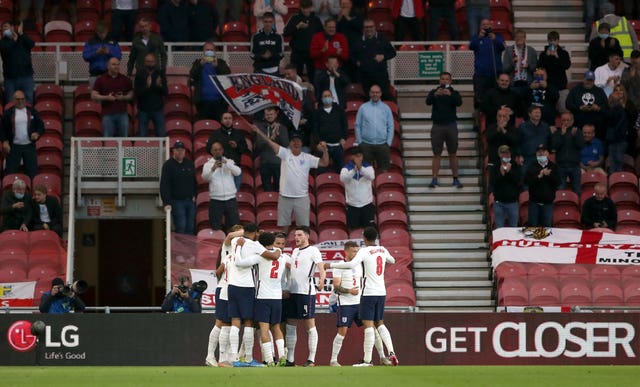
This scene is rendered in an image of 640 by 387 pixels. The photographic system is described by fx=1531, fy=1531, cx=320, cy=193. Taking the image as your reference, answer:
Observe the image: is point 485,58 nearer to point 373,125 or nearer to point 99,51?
point 373,125

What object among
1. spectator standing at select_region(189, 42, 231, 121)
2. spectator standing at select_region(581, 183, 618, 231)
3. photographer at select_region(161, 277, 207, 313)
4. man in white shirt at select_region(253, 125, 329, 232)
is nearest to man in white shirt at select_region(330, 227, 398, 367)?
photographer at select_region(161, 277, 207, 313)

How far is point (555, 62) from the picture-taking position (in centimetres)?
3084

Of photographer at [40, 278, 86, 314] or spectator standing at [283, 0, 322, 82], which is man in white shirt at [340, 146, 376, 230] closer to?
spectator standing at [283, 0, 322, 82]

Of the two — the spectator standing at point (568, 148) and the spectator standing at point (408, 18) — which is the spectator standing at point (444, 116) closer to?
the spectator standing at point (568, 148)

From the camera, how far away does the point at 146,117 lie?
96.7 ft

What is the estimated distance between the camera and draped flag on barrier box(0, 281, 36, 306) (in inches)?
1039

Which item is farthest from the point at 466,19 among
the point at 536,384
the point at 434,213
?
the point at 536,384

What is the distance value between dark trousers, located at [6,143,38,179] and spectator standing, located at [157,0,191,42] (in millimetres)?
4606

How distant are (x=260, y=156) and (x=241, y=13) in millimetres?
5599

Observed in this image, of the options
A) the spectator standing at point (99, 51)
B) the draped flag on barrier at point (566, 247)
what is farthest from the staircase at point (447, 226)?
the spectator standing at point (99, 51)

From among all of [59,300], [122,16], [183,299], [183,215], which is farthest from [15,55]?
[183,299]

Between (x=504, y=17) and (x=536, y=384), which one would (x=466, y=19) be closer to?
(x=504, y=17)

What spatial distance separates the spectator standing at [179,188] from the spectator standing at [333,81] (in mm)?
3490

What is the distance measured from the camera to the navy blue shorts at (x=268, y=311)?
22344mm
